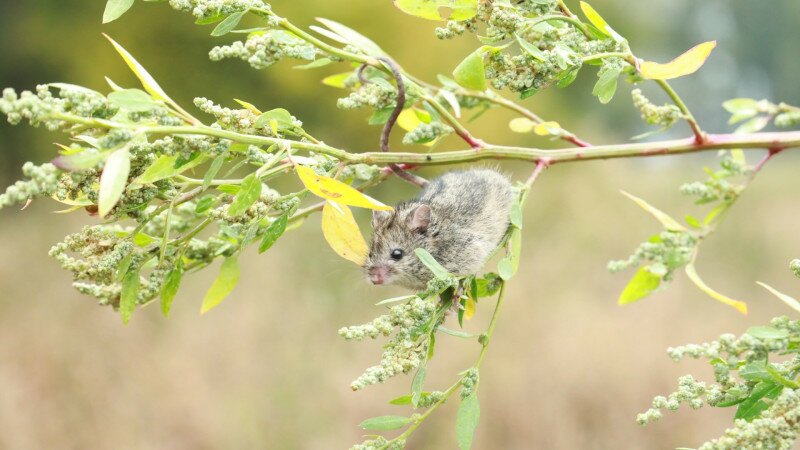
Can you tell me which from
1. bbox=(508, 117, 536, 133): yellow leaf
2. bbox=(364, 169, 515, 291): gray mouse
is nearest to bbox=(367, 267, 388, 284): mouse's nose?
bbox=(364, 169, 515, 291): gray mouse

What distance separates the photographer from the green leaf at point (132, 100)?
126cm

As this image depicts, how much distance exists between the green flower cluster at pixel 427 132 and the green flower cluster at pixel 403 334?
320 mm

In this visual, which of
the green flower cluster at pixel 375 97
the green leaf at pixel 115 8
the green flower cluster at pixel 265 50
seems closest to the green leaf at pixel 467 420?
the green flower cluster at pixel 375 97

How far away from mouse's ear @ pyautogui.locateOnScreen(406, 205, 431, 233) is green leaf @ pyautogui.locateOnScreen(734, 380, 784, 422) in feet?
3.80

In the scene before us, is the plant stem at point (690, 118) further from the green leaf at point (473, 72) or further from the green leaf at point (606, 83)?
the green leaf at point (473, 72)

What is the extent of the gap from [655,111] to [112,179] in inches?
34.4

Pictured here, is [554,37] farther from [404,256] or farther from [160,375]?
[160,375]

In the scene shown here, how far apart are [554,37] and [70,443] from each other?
5.90m

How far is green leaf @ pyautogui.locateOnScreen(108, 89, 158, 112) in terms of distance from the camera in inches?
49.5

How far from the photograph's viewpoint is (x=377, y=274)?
248cm

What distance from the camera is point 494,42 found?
1487 mm

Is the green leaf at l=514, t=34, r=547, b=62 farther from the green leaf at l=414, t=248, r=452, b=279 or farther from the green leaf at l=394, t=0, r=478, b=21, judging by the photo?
the green leaf at l=414, t=248, r=452, b=279

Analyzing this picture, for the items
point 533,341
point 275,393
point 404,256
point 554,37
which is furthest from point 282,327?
A: point 554,37

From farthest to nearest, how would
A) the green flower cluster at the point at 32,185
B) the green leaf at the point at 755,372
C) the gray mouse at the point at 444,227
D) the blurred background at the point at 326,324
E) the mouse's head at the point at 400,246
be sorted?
the blurred background at the point at 326,324 → the mouse's head at the point at 400,246 → the gray mouse at the point at 444,227 → the green leaf at the point at 755,372 → the green flower cluster at the point at 32,185
